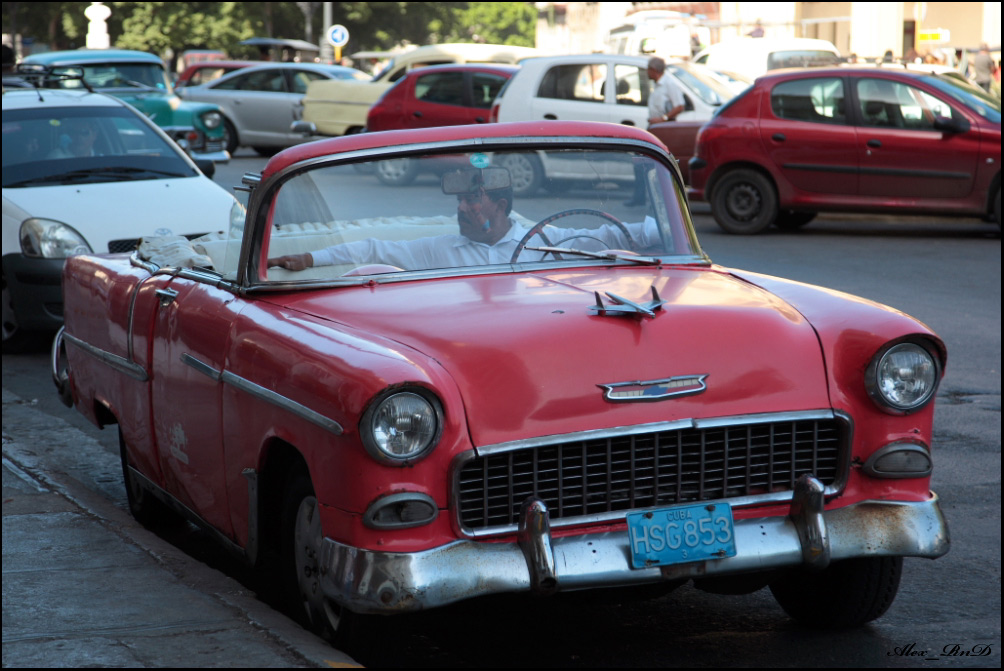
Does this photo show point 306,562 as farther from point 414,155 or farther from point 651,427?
point 414,155

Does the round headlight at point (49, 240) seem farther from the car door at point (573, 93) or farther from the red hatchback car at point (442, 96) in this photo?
the red hatchback car at point (442, 96)

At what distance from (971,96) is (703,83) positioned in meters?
4.72

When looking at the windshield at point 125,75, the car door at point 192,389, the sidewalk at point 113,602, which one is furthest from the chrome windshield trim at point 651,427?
the windshield at point 125,75

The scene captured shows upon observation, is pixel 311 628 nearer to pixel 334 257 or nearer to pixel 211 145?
pixel 334 257

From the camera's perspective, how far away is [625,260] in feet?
15.5

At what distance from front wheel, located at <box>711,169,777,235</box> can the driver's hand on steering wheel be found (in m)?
11.0

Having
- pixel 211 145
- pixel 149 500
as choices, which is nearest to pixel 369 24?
pixel 211 145

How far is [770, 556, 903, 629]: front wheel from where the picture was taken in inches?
163

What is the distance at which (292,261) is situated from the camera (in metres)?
4.56

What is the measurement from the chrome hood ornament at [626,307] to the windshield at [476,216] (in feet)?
2.24

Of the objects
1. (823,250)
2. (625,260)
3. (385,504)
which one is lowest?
(823,250)

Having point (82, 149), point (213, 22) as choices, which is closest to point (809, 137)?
point (82, 149)

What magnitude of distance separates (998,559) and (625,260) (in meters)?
1.74

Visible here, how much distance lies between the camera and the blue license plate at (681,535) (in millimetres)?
3627
